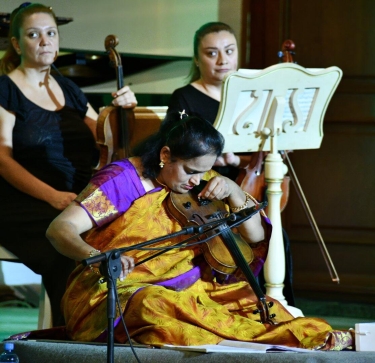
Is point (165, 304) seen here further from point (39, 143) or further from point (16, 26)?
point (16, 26)

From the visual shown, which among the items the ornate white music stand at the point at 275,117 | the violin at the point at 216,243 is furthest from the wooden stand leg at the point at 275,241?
the violin at the point at 216,243

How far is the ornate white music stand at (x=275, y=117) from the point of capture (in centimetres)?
301

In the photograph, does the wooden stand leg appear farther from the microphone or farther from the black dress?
the microphone

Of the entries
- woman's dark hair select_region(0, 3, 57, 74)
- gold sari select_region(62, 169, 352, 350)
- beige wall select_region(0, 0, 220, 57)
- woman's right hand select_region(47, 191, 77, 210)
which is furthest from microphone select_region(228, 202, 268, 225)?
beige wall select_region(0, 0, 220, 57)

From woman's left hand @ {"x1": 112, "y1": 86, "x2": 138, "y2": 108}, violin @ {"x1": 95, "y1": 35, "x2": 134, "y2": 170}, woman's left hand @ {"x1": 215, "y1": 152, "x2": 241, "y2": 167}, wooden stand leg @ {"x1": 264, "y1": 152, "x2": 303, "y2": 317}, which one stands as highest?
woman's left hand @ {"x1": 112, "y1": 86, "x2": 138, "y2": 108}

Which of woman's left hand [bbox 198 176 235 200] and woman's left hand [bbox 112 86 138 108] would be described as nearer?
woman's left hand [bbox 198 176 235 200]

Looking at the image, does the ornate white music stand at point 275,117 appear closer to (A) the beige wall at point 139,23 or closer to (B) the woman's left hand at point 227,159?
(B) the woman's left hand at point 227,159

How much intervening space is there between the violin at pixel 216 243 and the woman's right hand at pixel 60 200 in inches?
31.4

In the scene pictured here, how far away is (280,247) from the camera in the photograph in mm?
3207

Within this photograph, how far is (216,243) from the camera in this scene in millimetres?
2486

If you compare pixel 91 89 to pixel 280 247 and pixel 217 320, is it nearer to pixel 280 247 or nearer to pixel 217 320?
pixel 280 247

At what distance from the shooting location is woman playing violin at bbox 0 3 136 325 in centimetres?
320

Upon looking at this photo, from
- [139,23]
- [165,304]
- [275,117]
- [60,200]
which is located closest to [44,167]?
[60,200]

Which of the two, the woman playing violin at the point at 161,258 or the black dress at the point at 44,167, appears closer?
the woman playing violin at the point at 161,258
